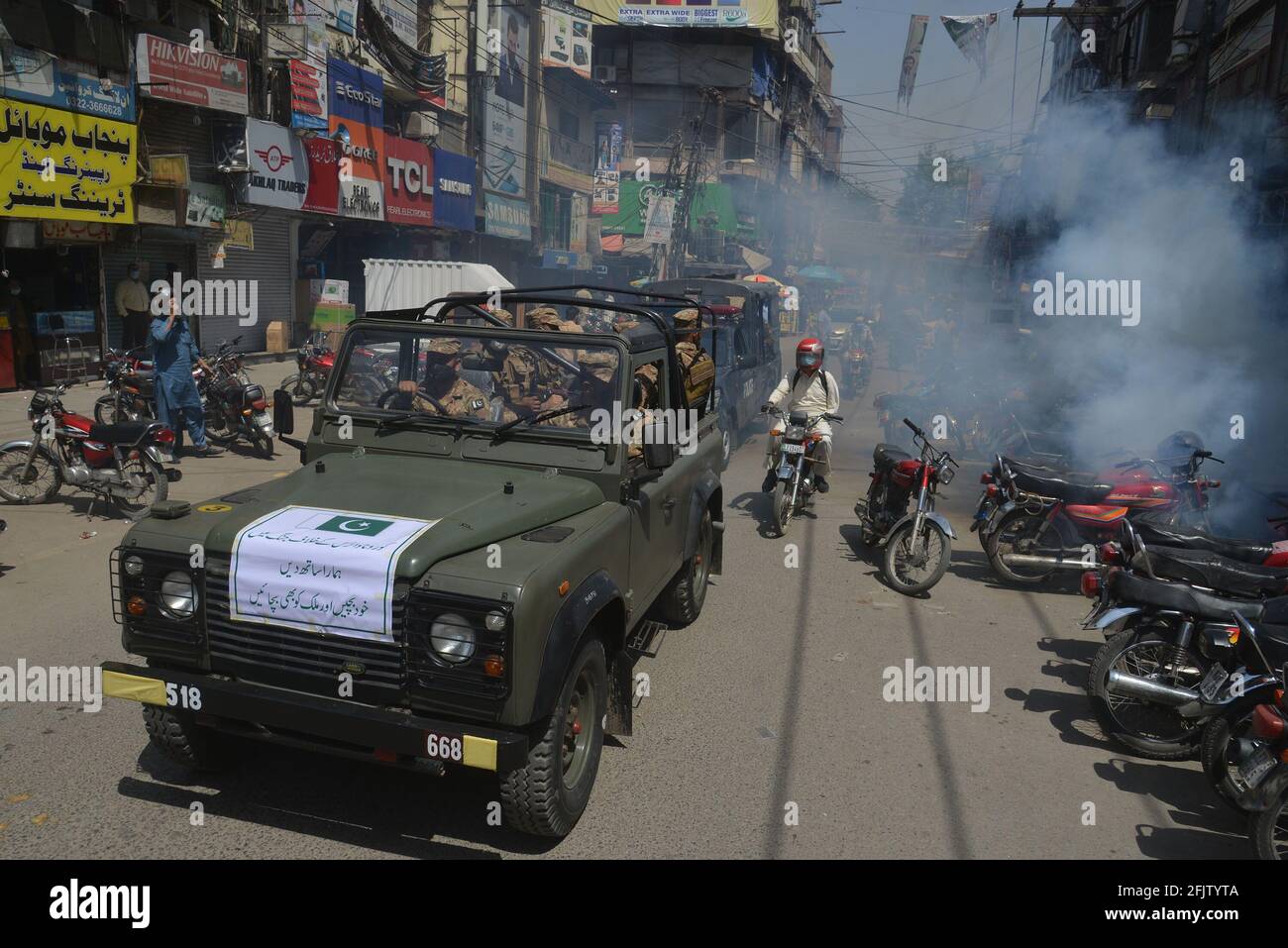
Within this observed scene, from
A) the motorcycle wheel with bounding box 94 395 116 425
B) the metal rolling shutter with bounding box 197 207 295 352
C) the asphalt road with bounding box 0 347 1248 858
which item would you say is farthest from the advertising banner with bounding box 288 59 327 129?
the asphalt road with bounding box 0 347 1248 858

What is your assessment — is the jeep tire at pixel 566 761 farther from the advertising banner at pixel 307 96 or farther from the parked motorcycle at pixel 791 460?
the advertising banner at pixel 307 96

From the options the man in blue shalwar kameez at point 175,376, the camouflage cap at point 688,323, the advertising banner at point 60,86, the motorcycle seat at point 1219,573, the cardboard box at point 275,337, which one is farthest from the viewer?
the cardboard box at point 275,337

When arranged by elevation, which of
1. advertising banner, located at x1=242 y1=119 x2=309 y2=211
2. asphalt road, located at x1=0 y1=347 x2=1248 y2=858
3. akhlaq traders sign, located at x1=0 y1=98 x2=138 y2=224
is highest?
advertising banner, located at x1=242 y1=119 x2=309 y2=211

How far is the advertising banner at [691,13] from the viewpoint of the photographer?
52.5 metres

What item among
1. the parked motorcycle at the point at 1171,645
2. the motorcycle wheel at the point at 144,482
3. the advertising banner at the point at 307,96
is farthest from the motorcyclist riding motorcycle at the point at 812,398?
the advertising banner at the point at 307,96

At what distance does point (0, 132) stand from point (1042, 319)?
1841cm

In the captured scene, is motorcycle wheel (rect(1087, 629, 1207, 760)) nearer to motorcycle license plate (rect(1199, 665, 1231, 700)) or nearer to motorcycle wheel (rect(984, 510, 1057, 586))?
motorcycle license plate (rect(1199, 665, 1231, 700))

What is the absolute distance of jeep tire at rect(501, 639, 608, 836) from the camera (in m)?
3.92

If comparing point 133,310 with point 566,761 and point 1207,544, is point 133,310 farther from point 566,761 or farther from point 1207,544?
point 1207,544

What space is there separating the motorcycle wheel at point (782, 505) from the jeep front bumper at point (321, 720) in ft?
21.2

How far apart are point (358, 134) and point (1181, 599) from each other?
22782 millimetres

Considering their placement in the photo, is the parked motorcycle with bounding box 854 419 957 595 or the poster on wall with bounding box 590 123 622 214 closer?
the parked motorcycle with bounding box 854 419 957 595

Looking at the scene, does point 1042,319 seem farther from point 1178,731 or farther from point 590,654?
point 590,654

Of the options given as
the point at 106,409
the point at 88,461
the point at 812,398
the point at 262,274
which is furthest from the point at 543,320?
the point at 262,274
